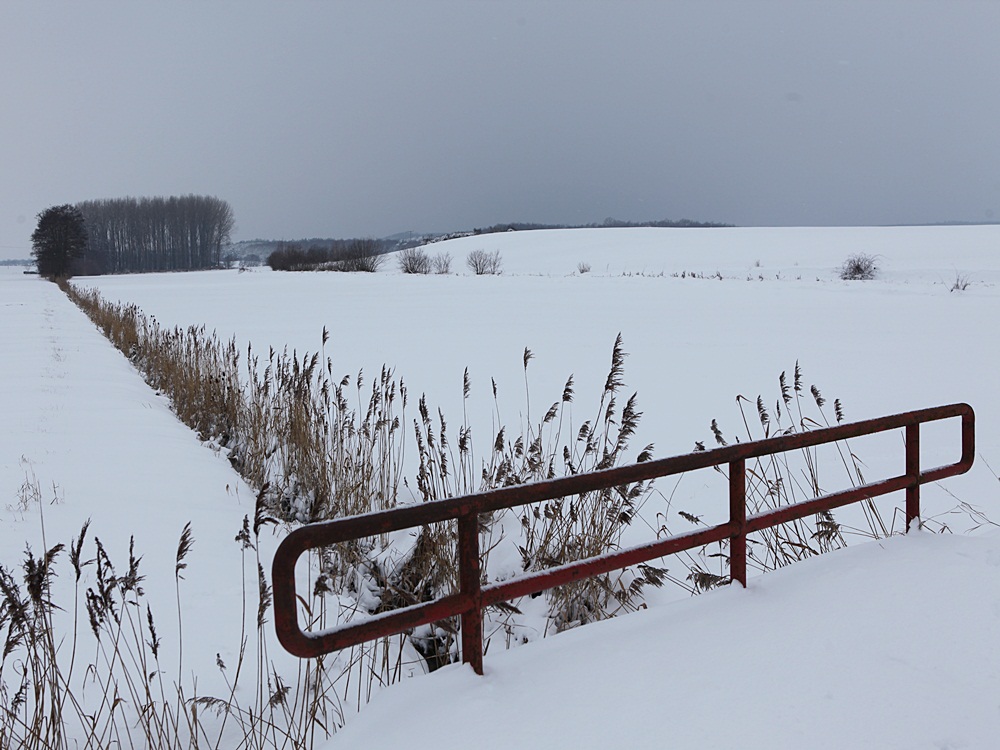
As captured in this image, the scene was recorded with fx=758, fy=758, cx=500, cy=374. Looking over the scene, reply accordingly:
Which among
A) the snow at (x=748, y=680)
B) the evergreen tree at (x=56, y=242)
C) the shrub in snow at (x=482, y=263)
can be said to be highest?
the evergreen tree at (x=56, y=242)

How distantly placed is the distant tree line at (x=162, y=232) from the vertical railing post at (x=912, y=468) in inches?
5508

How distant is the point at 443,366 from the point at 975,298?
13.8 meters

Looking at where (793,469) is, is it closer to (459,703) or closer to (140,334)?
(459,703)

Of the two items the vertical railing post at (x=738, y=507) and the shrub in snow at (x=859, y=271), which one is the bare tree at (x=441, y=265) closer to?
the shrub in snow at (x=859, y=271)

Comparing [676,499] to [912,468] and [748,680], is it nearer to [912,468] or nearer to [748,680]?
[912,468]

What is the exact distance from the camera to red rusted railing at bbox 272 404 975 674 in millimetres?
2293

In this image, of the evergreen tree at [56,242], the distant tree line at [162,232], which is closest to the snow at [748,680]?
the evergreen tree at [56,242]

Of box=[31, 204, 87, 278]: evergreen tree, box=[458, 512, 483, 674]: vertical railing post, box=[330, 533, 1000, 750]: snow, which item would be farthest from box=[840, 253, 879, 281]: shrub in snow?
box=[31, 204, 87, 278]: evergreen tree

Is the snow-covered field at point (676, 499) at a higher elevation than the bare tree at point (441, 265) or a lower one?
lower

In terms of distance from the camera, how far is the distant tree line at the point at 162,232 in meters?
134

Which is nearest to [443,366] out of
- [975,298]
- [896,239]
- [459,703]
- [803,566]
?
[803,566]

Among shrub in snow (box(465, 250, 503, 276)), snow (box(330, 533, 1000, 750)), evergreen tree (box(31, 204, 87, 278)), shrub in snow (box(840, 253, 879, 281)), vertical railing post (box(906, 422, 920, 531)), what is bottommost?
snow (box(330, 533, 1000, 750))

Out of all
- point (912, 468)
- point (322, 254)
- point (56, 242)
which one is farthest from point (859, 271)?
point (56, 242)

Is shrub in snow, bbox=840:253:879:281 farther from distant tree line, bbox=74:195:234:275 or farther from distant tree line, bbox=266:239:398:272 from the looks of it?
distant tree line, bbox=74:195:234:275
